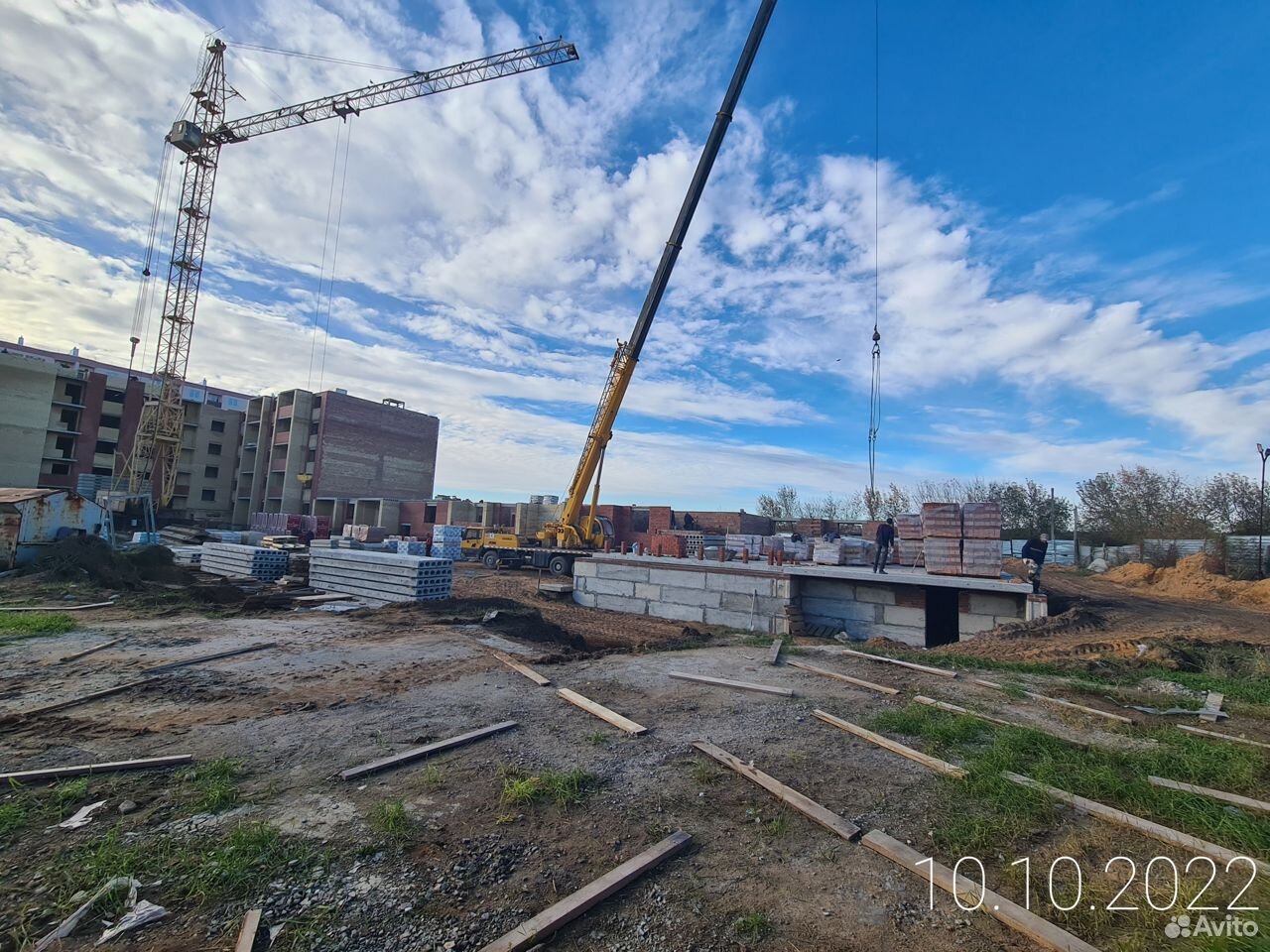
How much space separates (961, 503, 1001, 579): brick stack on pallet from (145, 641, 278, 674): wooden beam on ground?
14.3 m

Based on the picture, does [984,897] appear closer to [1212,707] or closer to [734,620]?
[1212,707]

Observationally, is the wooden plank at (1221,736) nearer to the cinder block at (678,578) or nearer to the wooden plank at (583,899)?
the wooden plank at (583,899)

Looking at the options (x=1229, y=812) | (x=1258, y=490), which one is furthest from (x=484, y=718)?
(x=1258, y=490)

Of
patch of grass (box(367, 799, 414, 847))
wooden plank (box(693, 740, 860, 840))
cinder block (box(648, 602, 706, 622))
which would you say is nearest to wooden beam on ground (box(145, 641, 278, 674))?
patch of grass (box(367, 799, 414, 847))

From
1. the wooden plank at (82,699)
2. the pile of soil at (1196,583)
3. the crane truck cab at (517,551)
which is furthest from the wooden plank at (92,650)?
the pile of soil at (1196,583)

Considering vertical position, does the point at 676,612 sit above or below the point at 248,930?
below

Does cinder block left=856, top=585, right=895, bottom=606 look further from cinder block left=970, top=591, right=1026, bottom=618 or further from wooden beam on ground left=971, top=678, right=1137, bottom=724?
wooden beam on ground left=971, top=678, right=1137, bottom=724

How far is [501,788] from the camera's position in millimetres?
3994

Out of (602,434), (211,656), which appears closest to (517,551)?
(602,434)

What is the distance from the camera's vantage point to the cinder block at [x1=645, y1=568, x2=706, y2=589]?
14.9 metres

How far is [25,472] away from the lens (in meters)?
41.8

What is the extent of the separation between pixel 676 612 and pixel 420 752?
11.1 m

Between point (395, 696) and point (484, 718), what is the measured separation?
1457mm

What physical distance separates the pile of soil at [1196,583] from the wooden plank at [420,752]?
25685mm
